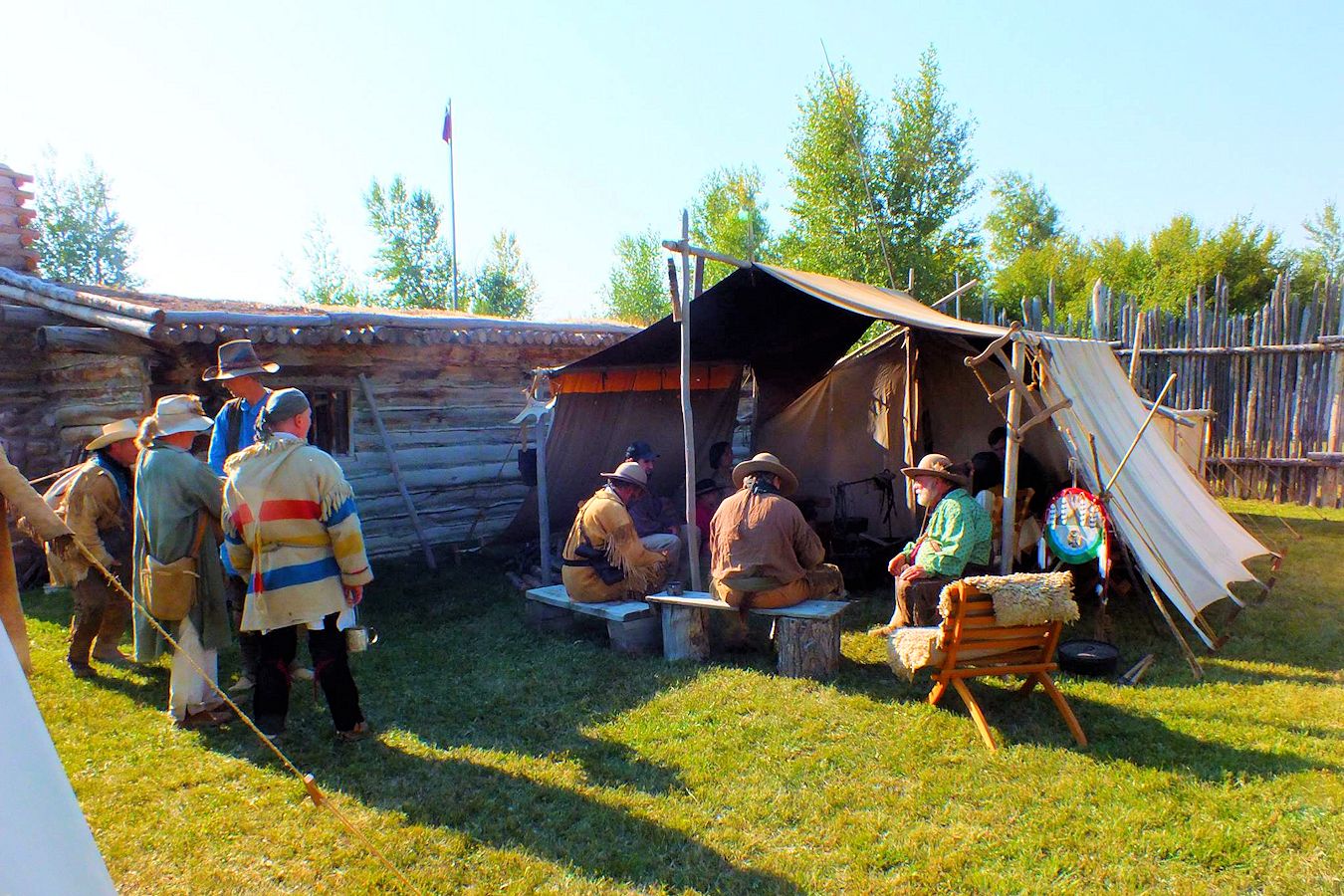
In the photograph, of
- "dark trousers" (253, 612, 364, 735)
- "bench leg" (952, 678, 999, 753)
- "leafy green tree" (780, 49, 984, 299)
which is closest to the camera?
"bench leg" (952, 678, 999, 753)

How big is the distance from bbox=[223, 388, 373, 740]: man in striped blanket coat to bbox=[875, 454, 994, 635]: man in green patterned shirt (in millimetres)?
2946

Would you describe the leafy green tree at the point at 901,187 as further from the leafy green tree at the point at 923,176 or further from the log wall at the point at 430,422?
the log wall at the point at 430,422

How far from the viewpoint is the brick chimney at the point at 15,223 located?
8336mm

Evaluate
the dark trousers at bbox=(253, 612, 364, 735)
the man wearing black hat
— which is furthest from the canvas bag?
the man wearing black hat

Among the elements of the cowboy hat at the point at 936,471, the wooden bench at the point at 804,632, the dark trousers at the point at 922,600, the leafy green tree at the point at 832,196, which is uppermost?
the leafy green tree at the point at 832,196

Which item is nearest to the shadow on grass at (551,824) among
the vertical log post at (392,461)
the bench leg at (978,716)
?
the bench leg at (978,716)

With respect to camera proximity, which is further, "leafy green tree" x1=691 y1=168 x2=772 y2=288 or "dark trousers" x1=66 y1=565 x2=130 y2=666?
"leafy green tree" x1=691 y1=168 x2=772 y2=288

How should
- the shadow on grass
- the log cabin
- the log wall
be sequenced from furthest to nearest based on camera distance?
1. the log wall
2. the log cabin
3. the shadow on grass

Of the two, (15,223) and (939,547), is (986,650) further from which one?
(15,223)

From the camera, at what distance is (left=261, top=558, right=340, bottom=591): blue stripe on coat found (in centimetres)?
382

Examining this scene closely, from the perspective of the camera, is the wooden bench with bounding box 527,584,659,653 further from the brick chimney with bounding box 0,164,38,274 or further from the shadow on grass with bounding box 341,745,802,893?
the brick chimney with bounding box 0,164,38,274

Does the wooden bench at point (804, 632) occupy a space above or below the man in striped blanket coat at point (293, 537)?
below

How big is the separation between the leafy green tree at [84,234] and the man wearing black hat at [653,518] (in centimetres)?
3477

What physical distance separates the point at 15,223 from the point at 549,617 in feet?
23.3
